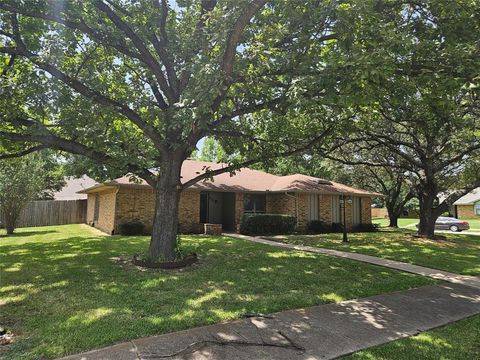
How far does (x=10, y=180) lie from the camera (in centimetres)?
1689

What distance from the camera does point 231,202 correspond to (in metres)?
20.1

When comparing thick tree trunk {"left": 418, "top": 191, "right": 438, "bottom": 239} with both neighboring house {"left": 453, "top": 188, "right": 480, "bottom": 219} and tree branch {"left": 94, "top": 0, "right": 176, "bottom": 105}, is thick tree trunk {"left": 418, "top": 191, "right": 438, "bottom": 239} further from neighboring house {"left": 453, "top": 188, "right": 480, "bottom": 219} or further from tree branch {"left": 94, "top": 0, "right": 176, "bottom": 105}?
neighboring house {"left": 453, "top": 188, "right": 480, "bottom": 219}

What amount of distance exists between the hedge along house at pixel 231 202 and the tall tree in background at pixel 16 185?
10.7 feet

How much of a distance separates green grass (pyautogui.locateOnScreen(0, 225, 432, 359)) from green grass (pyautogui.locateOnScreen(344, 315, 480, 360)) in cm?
172

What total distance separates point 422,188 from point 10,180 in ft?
72.3

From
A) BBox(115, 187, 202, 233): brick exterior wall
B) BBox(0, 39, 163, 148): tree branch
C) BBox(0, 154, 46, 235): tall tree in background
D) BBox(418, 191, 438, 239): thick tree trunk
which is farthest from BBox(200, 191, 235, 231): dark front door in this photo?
BBox(0, 39, 163, 148): tree branch

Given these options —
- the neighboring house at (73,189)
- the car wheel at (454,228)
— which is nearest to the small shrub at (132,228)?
the neighboring house at (73,189)

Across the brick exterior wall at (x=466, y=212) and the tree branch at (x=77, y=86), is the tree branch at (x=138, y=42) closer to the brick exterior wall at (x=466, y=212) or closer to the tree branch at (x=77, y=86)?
the tree branch at (x=77, y=86)

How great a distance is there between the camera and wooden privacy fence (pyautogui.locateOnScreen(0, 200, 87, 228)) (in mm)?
23703

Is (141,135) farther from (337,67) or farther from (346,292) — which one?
(346,292)

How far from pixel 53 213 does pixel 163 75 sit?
20.4m

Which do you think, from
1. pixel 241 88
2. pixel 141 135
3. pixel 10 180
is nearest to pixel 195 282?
pixel 241 88

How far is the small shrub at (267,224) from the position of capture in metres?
17.8

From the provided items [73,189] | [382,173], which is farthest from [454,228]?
[73,189]
